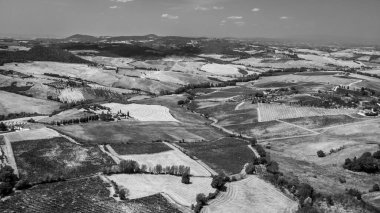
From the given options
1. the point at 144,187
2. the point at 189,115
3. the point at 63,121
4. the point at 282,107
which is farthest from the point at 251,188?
the point at 282,107

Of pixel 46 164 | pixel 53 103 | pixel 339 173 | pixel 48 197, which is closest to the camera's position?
pixel 48 197

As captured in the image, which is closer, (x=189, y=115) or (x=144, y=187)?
(x=144, y=187)

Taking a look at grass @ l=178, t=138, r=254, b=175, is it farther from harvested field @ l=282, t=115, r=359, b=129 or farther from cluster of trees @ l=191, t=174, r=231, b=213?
harvested field @ l=282, t=115, r=359, b=129

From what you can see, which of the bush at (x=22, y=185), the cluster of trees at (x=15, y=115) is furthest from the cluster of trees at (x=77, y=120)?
the bush at (x=22, y=185)

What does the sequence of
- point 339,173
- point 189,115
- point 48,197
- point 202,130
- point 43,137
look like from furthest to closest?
point 189,115 → point 202,130 → point 43,137 → point 339,173 → point 48,197

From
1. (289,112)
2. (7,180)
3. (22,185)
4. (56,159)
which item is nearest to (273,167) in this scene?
(56,159)

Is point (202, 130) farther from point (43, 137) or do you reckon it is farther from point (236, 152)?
point (43, 137)

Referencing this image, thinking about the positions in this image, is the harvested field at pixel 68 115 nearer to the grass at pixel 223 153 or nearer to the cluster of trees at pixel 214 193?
the grass at pixel 223 153
